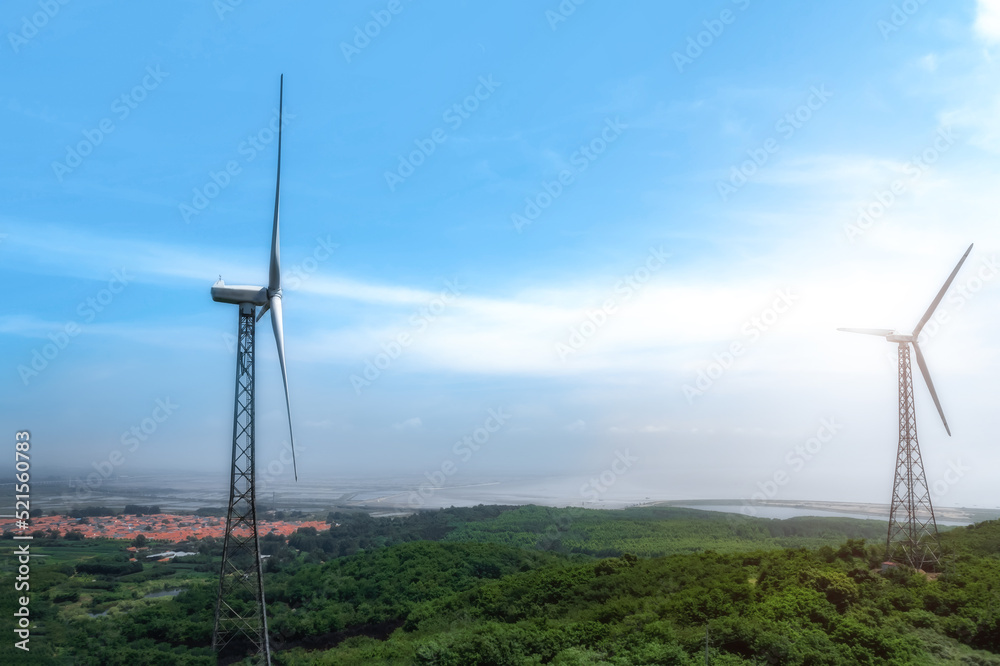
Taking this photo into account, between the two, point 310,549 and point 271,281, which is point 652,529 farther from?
point 271,281

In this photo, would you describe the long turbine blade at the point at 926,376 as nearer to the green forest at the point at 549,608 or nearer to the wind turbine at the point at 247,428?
the green forest at the point at 549,608

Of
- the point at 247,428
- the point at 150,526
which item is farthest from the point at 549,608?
the point at 150,526

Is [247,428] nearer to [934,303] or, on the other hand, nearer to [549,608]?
[549,608]

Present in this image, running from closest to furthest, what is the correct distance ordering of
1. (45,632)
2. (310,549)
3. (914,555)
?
1. (45,632)
2. (914,555)
3. (310,549)

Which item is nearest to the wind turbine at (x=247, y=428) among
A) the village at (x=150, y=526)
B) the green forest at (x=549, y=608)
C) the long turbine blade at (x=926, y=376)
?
the green forest at (x=549, y=608)

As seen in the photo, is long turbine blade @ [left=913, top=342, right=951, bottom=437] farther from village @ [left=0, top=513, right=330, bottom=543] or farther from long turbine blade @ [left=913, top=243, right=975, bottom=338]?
village @ [left=0, top=513, right=330, bottom=543]

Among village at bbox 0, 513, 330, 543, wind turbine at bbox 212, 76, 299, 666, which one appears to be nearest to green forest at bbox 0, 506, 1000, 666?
wind turbine at bbox 212, 76, 299, 666

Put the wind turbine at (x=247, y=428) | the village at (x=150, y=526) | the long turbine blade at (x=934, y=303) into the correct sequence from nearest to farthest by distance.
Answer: the wind turbine at (x=247, y=428) → the long turbine blade at (x=934, y=303) → the village at (x=150, y=526)

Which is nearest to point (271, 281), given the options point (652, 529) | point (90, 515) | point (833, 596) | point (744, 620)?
point (744, 620)
